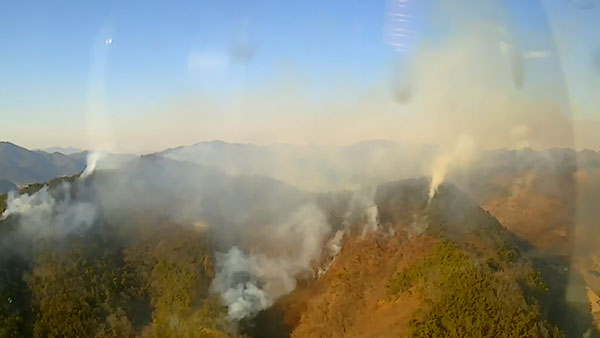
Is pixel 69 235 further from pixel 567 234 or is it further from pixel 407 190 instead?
pixel 567 234

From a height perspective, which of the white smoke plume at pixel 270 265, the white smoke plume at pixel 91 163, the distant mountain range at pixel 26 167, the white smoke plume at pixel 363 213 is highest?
the white smoke plume at pixel 91 163

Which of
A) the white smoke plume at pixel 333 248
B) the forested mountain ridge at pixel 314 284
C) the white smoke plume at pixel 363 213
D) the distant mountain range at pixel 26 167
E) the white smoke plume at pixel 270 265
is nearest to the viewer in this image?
the forested mountain ridge at pixel 314 284

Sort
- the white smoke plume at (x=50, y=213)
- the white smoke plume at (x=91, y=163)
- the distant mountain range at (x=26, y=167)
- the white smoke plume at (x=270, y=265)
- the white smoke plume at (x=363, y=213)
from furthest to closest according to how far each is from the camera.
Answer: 1. the distant mountain range at (x=26, y=167)
2. the white smoke plume at (x=91, y=163)
3. the white smoke plume at (x=363, y=213)
4. the white smoke plume at (x=50, y=213)
5. the white smoke plume at (x=270, y=265)

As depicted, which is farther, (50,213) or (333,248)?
(50,213)

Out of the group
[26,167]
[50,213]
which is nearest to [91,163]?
[50,213]

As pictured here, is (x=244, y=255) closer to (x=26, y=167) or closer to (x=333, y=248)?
(x=333, y=248)

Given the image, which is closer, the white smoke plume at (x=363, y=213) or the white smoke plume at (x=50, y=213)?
the white smoke plume at (x=50, y=213)

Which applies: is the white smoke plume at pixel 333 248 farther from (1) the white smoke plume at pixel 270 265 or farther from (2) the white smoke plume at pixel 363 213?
(2) the white smoke plume at pixel 363 213

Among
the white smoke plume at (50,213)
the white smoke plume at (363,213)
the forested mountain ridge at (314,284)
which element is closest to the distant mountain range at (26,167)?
the white smoke plume at (50,213)

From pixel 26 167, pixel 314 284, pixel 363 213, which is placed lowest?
pixel 26 167

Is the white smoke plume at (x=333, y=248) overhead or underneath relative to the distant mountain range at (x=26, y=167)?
overhead
